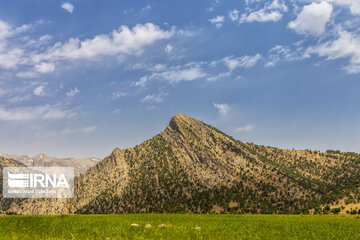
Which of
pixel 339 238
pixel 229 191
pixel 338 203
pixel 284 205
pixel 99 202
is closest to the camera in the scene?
pixel 339 238

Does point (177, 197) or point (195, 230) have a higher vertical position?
point (195, 230)

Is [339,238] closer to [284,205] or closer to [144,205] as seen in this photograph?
[284,205]

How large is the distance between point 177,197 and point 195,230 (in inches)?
6868

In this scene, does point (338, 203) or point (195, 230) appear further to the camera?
point (338, 203)

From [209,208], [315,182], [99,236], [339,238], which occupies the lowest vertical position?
[209,208]

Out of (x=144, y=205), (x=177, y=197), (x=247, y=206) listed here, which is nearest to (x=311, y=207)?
(x=247, y=206)

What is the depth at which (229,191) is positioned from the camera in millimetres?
181625

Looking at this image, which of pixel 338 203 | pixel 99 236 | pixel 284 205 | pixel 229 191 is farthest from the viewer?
pixel 229 191

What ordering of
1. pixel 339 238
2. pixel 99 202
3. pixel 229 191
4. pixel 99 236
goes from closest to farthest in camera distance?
pixel 99 236 → pixel 339 238 → pixel 229 191 → pixel 99 202

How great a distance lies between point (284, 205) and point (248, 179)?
36.2 m

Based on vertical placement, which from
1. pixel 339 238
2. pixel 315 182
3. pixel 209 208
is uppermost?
pixel 339 238

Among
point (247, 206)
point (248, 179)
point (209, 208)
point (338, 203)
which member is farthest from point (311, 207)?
point (209, 208)

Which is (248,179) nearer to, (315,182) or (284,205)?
(284,205)

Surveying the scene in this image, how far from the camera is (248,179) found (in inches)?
7480
